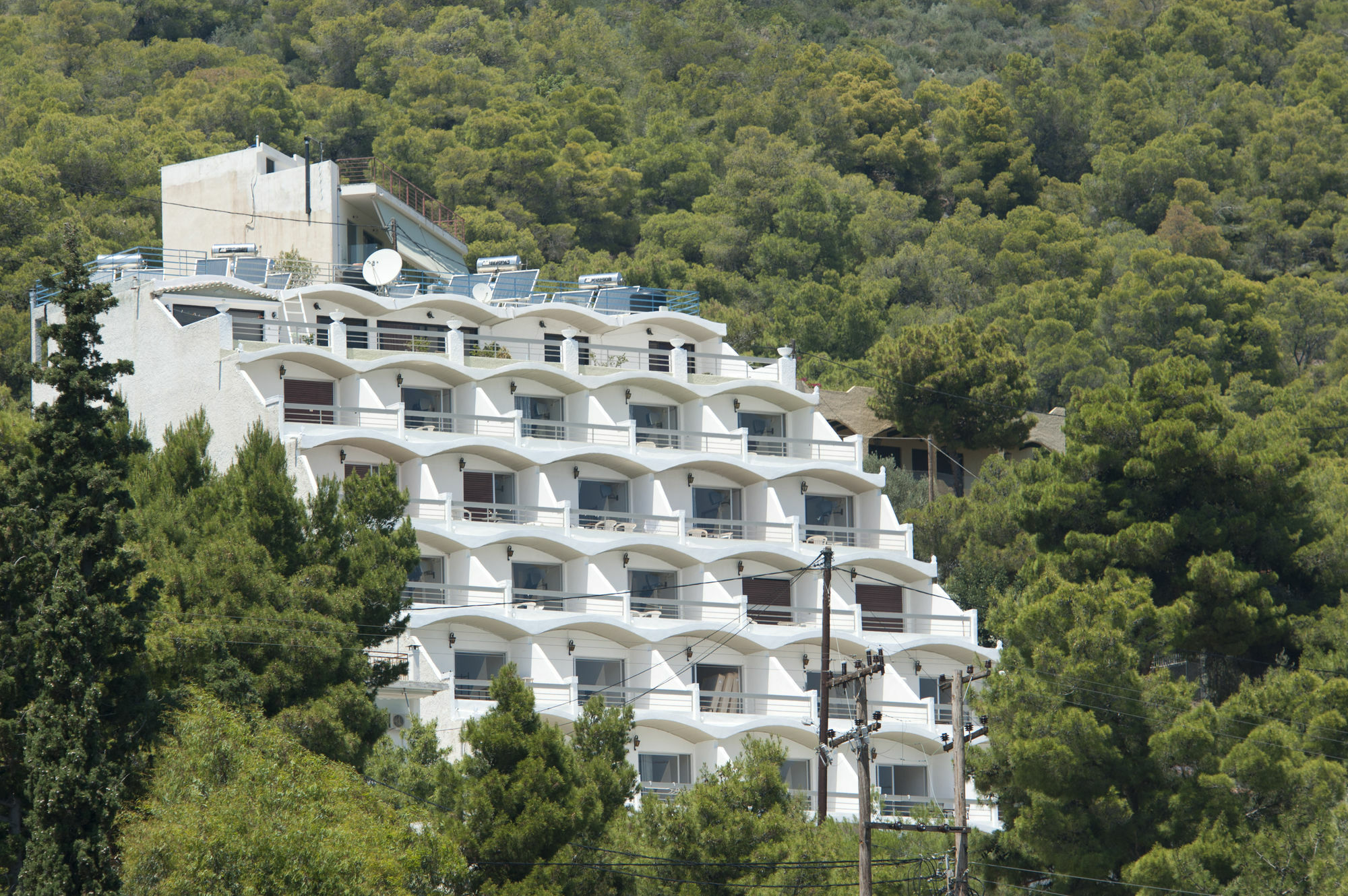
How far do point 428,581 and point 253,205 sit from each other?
20.6 metres

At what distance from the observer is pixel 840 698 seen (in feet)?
181

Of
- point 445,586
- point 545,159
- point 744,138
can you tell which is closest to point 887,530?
point 445,586

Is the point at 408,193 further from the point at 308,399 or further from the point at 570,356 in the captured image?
the point at 308,399

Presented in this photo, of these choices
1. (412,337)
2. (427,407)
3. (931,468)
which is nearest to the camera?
(427,407)

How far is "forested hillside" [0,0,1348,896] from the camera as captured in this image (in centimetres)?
4100

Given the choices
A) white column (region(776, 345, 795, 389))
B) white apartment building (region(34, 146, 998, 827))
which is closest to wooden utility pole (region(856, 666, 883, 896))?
white apartment building (region(34, 146, 998, 827))

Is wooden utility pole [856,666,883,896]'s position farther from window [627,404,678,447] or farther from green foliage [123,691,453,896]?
window [627,404,678,447]

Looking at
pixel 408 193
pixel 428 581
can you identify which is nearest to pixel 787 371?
pixel 428 581

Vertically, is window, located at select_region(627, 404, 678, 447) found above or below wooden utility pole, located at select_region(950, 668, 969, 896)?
above

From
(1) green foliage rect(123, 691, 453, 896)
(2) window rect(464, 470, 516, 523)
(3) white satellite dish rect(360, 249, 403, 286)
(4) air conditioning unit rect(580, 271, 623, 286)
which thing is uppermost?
(4) air conditioning unit rect(580, 271, 623, 286)

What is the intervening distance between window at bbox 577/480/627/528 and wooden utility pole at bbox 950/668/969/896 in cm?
2120

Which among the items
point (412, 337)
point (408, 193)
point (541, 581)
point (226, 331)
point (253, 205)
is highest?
point (408, 193)

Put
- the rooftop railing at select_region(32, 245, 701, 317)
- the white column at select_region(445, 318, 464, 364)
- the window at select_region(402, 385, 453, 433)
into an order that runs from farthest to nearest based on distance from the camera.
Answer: the rooftop railing at select_region(32, 245, 701, 317) → the white column at select_region(445, 318, 464, 364) → the window at select_region(402, 385, 453, 433)

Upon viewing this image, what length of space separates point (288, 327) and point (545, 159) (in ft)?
136
